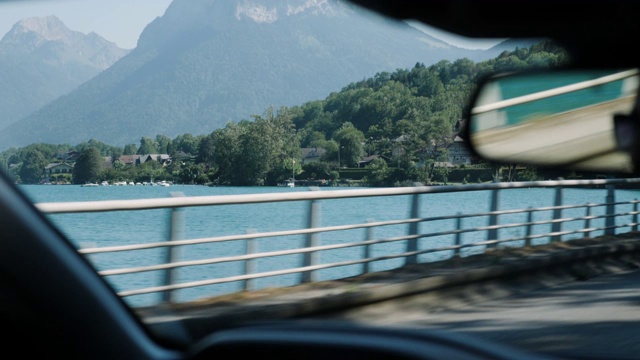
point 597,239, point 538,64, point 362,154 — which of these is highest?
point 538,64

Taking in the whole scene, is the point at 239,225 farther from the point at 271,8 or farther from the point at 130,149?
the point at 271,8

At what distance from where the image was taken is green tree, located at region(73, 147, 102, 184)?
3.03 metres

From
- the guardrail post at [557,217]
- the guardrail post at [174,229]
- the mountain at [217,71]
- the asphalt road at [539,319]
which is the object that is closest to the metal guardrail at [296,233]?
the guardrail post at [174,229]

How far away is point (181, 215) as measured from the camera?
629 cm

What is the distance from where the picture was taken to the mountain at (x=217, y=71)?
10.0ft

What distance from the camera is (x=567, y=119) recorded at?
1.77 metres

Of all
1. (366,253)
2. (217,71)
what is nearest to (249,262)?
(366,253)

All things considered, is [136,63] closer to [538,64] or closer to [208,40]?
[208,40]

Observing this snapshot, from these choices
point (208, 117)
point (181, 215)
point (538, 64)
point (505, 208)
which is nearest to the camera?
point (538, 64)

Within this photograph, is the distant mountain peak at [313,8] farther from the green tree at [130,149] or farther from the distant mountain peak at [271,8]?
the green tree at [130,149]

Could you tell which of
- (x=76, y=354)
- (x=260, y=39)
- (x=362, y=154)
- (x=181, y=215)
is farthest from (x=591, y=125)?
(x=181, y=215)

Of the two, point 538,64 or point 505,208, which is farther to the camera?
point 505,208

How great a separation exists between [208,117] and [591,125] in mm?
1725

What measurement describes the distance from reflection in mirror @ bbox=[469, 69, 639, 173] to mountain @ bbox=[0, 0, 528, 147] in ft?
3.00
